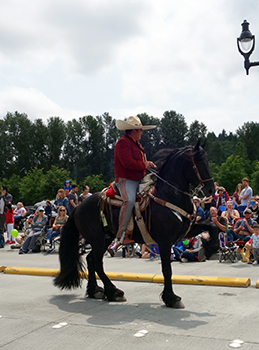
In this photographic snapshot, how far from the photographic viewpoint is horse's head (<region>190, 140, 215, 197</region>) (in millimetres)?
6262

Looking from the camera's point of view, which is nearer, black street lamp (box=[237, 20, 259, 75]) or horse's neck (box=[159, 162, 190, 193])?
horse's neck (box=[159, 162, 190, 193])

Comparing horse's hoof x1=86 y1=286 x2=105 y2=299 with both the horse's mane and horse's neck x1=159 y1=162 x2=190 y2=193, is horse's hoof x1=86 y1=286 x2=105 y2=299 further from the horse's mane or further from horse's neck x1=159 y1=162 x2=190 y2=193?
the horse's mane

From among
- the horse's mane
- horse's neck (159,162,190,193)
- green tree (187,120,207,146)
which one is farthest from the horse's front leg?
green tree (187,120,207,146)

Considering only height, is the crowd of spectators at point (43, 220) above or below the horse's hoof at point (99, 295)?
above

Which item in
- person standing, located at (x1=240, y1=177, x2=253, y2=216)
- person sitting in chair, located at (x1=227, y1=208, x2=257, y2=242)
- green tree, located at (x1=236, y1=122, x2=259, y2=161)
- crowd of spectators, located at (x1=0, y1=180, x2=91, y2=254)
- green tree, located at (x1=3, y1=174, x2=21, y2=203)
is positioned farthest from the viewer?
green tree, located at (x1=236, y1=122, x2=259, y2=161)

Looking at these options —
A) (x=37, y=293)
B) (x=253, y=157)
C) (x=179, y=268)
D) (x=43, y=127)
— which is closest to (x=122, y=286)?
(x=37, y=293)

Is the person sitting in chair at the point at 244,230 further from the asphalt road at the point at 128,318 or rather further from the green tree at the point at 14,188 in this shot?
the green tree at the point at 14,188

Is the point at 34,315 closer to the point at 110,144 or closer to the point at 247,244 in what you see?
the point at 247,244

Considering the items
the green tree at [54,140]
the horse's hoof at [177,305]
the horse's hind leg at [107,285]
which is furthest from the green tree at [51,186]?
the horse's hoof at [177,305]

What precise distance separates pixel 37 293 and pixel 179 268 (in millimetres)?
4286

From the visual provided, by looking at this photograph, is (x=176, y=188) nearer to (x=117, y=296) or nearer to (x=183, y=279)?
(x=117, y=296)

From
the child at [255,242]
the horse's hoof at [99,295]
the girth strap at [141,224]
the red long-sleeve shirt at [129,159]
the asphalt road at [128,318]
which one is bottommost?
the asphalt road at [128,318]

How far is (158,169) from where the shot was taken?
675 centimetres

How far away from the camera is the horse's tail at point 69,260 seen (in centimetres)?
717
